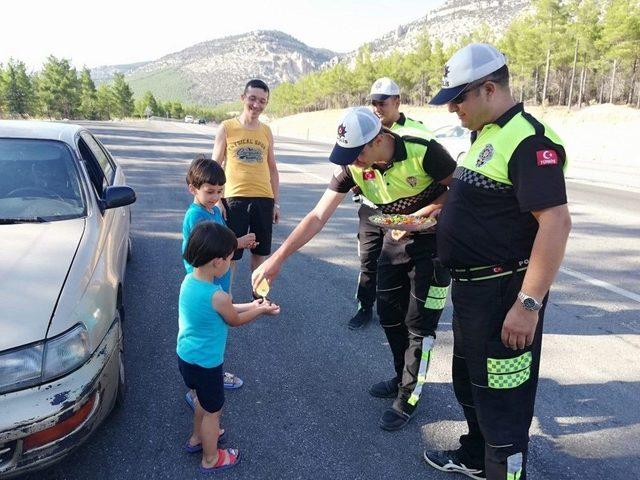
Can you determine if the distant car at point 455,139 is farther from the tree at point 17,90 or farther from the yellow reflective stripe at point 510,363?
the tree at point 17,90

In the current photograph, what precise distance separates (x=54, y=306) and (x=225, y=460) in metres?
1.16

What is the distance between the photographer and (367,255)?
411 cm

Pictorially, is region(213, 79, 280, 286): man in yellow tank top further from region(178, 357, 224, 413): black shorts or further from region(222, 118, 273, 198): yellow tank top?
region(178, 357, 224, 413): black shorts

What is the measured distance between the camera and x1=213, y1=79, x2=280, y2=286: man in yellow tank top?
3869mm

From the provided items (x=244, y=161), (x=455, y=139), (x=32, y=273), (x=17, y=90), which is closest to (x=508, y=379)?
(x=32, y=273)

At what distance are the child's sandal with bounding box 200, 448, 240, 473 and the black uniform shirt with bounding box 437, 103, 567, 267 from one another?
1.51m

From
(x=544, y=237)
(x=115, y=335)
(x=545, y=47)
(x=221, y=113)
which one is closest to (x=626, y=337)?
(x=544, y=237)

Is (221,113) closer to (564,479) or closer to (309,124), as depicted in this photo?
(309,124)

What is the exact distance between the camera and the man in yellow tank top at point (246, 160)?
152 inches

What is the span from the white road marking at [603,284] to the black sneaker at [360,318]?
280 cm

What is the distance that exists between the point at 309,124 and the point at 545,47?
32128 mm

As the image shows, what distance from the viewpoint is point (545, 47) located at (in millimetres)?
45312

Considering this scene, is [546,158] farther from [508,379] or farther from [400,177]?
[400,177]

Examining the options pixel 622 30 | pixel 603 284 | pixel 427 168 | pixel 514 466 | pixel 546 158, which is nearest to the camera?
pixel 546 158
